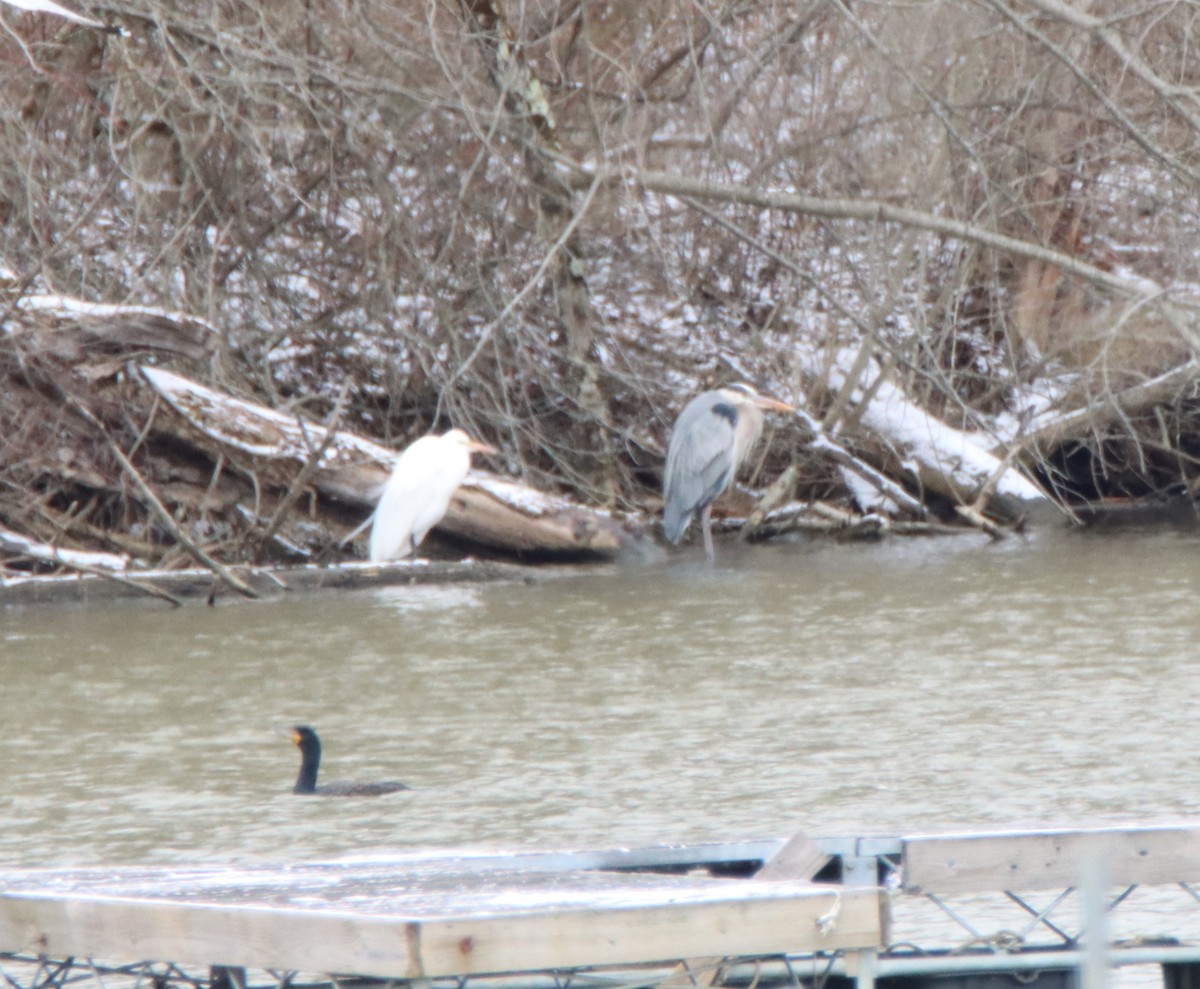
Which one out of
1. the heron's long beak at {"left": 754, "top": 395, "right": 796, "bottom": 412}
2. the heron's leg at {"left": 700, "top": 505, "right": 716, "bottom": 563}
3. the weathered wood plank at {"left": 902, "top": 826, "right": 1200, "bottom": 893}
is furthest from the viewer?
the heron's long beak at {"left": 754, "top": 395, "right": 796, "bottom": 412}

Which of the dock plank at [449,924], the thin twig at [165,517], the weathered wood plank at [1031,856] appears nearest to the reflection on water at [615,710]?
the thin twig at [165,517]

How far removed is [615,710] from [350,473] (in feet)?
13.3

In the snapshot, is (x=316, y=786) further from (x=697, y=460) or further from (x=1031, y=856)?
(x=697, y=460)

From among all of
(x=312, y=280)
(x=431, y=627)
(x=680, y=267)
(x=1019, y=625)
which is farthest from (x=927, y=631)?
(x=312, y=280)

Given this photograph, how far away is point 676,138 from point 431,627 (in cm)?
351

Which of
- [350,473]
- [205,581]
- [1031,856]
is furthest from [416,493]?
[1031,856]

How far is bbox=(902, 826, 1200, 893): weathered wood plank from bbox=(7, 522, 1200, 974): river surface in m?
1.39

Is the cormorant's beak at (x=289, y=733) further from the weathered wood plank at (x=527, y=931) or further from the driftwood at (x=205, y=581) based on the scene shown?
the driftwood at (x=205, y=581)

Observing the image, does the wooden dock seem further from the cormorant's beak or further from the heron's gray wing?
the heron's gray wing

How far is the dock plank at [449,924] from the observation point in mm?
2559

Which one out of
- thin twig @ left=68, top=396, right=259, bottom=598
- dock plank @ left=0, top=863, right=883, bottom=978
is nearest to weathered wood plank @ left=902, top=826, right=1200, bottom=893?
dock plank @ left=0, top=863, right=883, bottom=978

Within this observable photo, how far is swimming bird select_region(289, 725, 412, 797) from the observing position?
5184 millimetres

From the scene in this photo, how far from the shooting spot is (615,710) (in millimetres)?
6406

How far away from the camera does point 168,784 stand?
5520 millimetres
